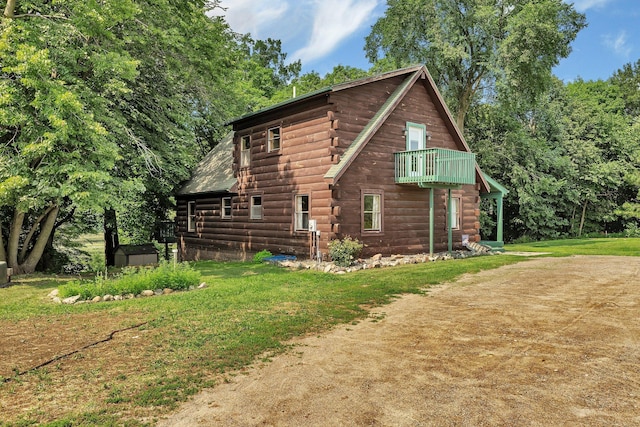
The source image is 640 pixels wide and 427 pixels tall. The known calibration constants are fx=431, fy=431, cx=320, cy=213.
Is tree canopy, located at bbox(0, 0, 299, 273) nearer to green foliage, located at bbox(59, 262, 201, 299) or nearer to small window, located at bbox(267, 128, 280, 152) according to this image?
green foliage, located at bbox(59, 262, 201, 299)

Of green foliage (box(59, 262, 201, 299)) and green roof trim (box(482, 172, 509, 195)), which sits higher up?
green roof trim (box(482, 172, 509, 195))

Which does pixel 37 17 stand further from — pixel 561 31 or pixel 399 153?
pixel 561 31

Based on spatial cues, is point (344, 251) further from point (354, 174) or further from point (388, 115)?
point (388, 115)

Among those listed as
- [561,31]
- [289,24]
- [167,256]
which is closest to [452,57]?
[561,31]

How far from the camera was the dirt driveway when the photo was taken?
4.36 metres

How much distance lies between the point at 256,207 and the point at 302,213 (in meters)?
3.52

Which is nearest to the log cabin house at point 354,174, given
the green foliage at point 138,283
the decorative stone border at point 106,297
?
the green foliage at point 138,283

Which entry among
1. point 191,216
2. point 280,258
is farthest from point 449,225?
point 191,216

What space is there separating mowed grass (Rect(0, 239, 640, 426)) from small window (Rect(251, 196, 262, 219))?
7.22 metres

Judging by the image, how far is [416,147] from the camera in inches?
795

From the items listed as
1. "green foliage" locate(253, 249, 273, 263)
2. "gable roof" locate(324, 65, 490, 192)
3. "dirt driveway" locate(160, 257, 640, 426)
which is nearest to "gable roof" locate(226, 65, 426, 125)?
"gable roof" locate(324, 65, 490, 192)

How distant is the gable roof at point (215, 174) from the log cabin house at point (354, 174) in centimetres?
24

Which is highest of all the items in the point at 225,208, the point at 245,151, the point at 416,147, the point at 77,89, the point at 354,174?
the point at 77,89

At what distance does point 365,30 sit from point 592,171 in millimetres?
22113
